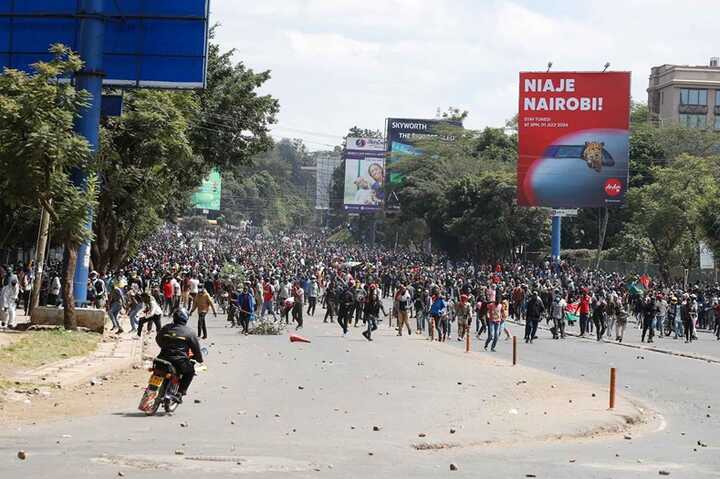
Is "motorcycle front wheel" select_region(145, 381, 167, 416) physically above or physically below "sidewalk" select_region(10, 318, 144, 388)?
above

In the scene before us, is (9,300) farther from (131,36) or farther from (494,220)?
(494,220)

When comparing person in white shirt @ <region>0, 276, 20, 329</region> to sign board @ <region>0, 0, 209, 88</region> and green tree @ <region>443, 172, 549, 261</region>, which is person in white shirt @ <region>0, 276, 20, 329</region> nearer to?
sign board @ <region>0, 0, 209, 88</region>

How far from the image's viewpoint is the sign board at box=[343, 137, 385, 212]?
312ft

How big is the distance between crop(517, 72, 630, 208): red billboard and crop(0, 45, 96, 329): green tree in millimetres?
31040

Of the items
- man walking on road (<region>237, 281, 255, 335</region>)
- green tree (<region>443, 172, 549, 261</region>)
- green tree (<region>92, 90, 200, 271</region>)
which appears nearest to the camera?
man walking on road (<region>237, 281, 255, 335</region>)

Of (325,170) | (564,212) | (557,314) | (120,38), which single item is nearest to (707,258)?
(564,212)

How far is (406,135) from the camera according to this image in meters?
101

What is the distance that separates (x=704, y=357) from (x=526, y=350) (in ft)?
14.5

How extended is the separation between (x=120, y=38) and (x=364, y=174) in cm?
6803

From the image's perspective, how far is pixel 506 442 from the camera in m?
12.8

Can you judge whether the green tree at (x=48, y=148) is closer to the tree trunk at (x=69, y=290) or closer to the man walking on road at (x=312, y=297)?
the tree trunk at (x=69, y=290)

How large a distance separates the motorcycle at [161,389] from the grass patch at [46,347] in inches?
221

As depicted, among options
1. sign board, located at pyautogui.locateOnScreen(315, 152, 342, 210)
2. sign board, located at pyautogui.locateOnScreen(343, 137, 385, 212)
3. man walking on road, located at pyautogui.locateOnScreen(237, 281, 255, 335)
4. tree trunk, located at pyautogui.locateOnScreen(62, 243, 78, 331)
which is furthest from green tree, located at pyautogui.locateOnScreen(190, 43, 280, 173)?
sign board, located at pyautogui.locateOnScreen(315, 152, 342, 210)

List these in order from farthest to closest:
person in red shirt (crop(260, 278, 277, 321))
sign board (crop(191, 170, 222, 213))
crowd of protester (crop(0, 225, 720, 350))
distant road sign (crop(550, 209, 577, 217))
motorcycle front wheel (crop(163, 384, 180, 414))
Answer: sign board (crop(191, 170, 222, 213)) → distant road sign (crop(550, 209, 577, 217)) → person in red shirt (crop(260, 278, 277, 321)) → crowd of protester (crop(0, 225, 720, 350)) → motorcycle front wheel (crop(163, 384, 180, 414))
